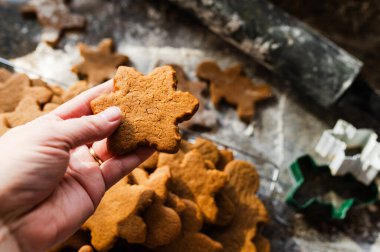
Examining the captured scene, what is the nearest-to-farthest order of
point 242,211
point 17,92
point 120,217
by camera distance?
point 120,217, point 242,211, point 17,92

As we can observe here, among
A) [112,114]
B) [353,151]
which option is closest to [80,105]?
[112,114]

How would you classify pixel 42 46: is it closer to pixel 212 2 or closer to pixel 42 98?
pixel 42 98

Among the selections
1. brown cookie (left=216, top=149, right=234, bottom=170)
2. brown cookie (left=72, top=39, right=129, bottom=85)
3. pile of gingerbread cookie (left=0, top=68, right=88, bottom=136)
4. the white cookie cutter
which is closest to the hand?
pile of gingerbread cookie (left=0, top=68, right=88, bottom=136)

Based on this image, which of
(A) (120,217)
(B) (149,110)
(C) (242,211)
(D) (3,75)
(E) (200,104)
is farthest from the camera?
(E) (200,104)

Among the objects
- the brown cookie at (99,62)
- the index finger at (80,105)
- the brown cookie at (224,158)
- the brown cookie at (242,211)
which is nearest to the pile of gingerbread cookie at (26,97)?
the brown cookie at (99,62)

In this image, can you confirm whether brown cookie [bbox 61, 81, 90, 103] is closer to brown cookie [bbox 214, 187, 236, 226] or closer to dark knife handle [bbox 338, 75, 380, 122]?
brown cookie [bbox 214, 187, 236, 226]

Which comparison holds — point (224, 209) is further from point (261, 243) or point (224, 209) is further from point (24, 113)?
point (24, 113)
